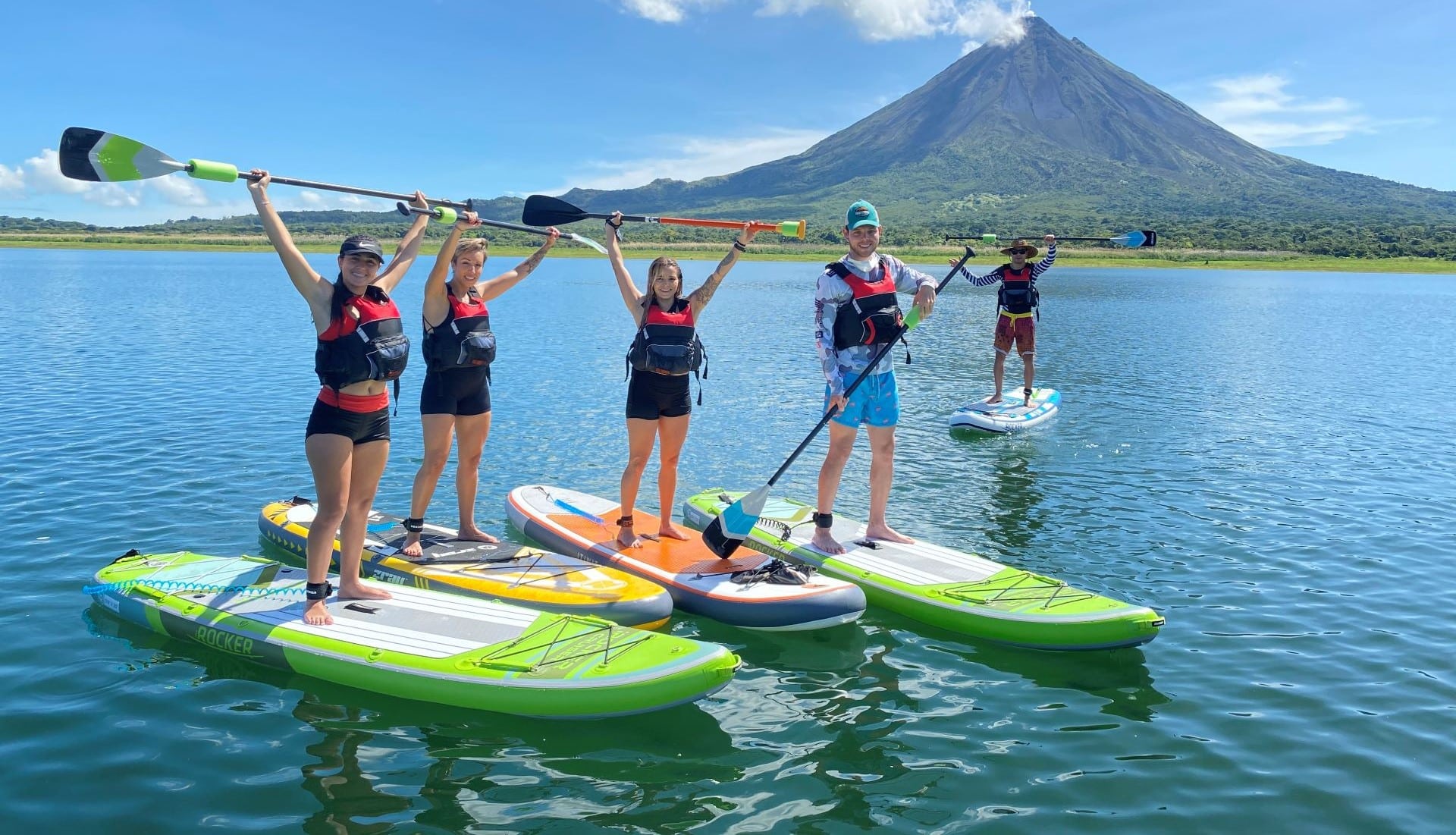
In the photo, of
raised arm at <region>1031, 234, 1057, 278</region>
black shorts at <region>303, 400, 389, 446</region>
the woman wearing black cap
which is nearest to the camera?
the woman wearing black cap

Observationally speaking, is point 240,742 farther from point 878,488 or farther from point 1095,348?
point 1095,348

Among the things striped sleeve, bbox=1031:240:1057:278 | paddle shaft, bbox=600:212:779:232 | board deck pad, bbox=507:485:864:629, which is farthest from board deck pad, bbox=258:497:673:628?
striped sleeve, bbox=1031:240:1057:278

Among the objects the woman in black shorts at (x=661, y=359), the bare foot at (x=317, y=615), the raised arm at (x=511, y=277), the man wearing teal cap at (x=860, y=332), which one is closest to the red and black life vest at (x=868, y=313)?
the man wearing teal cap at (x=860, y=332)

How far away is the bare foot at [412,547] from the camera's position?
306 inches

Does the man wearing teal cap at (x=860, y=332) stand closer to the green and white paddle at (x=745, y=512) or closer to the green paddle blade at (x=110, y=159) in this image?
the green and white paddle at (x=745, y=512)

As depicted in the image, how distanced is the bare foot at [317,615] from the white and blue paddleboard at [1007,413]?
11.4 meters

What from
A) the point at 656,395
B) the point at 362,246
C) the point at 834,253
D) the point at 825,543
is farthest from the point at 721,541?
the point at 834,253

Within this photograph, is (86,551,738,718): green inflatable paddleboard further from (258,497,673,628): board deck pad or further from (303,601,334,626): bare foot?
(258,497,673,628): board deck pad

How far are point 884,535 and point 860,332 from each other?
1994 mm

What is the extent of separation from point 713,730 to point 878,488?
325 centimetres

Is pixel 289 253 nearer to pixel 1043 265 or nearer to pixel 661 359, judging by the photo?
pixel 661 359

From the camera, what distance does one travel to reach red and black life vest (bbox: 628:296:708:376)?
7793 mm

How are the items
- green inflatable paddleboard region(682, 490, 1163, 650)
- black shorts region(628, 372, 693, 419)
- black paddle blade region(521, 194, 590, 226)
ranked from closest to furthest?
green inflatable paddleboard region(682, 490, 1163, 650) < black shorts region(628, 372, 693, 419) < black paddle blade region(521, 194, 590, 226)

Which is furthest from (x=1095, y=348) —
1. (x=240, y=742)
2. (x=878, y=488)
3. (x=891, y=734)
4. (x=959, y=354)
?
(x=240, y=742)
